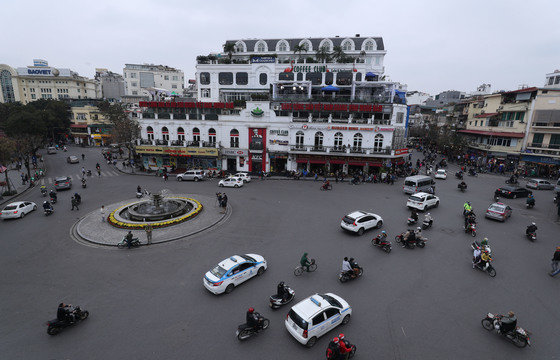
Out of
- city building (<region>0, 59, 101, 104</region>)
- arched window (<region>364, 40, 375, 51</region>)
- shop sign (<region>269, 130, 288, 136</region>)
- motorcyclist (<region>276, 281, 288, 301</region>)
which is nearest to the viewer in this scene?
motorcyclist (<region>276, 281, 288, 301</region>)

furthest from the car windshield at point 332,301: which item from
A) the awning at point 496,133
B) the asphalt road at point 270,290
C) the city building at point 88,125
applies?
the city building at point 88,125

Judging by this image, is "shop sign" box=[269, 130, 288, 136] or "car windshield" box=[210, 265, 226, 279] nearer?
"car windshield" box=[210, 265, 226, 279]

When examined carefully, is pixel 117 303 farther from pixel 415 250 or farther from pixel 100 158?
pixel 100 158

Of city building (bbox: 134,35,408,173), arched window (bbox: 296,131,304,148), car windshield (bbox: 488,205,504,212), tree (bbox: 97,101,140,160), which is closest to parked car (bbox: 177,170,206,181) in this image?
city building (bbox: 134,35,408,173)

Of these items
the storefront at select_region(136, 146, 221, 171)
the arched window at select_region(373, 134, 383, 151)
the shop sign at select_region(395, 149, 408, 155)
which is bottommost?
the storefront at select_region(136, 146, 221, 171)

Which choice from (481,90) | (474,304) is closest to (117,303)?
(474,304)

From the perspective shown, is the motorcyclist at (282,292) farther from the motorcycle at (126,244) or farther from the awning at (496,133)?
the awning at (496,133)

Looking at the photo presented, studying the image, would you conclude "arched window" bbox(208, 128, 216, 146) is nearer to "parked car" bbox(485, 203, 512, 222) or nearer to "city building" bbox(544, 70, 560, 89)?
"parked car" bbox(485, 203, 512, 222)

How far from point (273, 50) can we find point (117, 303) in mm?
58556

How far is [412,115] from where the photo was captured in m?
106

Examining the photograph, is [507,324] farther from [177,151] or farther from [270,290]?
[177,151]

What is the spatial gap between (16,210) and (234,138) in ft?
85.8

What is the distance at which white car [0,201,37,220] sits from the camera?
22.2m

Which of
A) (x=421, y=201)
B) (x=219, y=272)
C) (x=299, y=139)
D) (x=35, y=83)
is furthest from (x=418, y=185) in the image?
(x=35, y=83)
